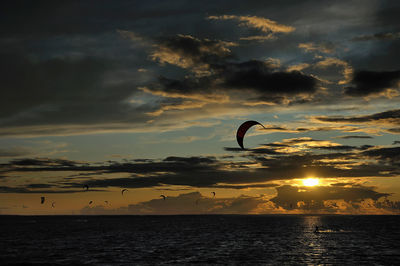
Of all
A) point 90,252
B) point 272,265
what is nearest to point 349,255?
point 272,265

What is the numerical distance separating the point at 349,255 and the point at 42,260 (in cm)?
4379

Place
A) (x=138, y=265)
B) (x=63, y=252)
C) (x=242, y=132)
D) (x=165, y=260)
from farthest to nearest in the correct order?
(x=63, y=252)
(x=165, y=260)
(x=138, y=265)
(x=242, y=132)

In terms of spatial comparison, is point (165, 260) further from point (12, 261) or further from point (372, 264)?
point (372, 264)

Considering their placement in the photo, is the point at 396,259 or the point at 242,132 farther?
the point at 396,259

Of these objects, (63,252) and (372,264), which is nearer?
(372,264)

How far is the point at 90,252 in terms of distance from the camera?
71562 millimetres

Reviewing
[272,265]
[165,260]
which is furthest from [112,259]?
[272,265]

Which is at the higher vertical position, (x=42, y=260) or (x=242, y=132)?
(x=242, y=132)

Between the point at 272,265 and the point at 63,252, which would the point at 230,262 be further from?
the point at 63,252

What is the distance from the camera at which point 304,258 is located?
205 ft

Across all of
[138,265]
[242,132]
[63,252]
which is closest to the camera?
[242,132]

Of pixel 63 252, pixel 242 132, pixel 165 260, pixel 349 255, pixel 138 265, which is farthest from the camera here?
pixel 63 252

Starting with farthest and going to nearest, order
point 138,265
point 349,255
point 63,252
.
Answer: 1. point 63,252
2. point 349,255
3. point 138,265

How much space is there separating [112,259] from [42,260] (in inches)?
367
